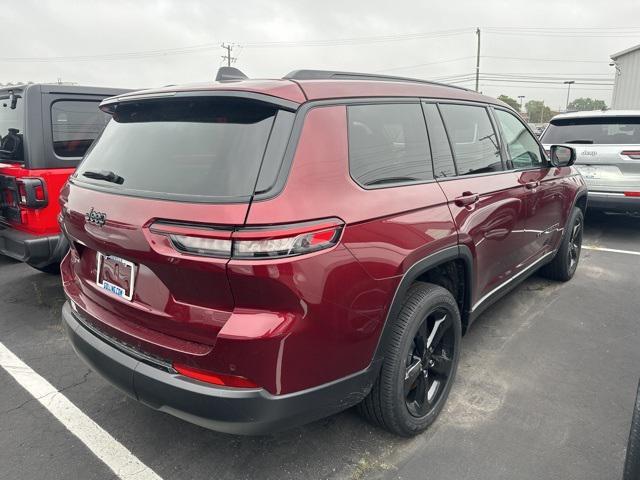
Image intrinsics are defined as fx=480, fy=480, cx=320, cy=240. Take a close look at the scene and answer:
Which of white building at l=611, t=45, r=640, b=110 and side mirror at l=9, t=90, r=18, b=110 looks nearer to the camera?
side mirror at l=9, t=90, r=18, b=110

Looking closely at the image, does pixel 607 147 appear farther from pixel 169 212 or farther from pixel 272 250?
pixel 169 212

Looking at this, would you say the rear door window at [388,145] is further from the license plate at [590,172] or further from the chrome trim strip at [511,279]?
the license plate at [590,172]

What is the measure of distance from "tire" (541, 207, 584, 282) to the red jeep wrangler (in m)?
4.50

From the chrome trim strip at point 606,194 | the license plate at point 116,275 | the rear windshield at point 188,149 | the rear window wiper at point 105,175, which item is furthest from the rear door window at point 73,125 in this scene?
the chrome trim strip at point 606,194

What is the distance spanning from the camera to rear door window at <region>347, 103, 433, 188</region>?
2.17 metres

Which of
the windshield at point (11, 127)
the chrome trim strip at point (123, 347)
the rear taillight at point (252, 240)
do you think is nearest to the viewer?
the rear taillight at point (252, 240)

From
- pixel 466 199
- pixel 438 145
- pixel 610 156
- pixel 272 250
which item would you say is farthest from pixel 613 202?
pixel 272 250

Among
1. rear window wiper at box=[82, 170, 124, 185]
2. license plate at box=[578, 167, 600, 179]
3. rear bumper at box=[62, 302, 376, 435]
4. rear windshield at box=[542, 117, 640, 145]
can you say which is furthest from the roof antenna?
rear windshield at box=[542, 117, 640, 145]

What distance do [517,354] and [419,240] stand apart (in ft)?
5.61

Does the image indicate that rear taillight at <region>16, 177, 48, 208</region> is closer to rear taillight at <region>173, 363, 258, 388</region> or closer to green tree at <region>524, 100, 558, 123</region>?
rear taillight at <region>173, 363, 258, 388</region>

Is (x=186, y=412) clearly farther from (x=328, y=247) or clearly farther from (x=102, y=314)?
(x=328, y=247)

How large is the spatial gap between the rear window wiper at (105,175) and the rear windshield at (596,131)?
6456 millimetres

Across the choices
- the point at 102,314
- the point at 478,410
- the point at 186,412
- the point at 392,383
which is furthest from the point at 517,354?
the point at 102,314

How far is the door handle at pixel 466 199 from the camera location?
2.68 m
